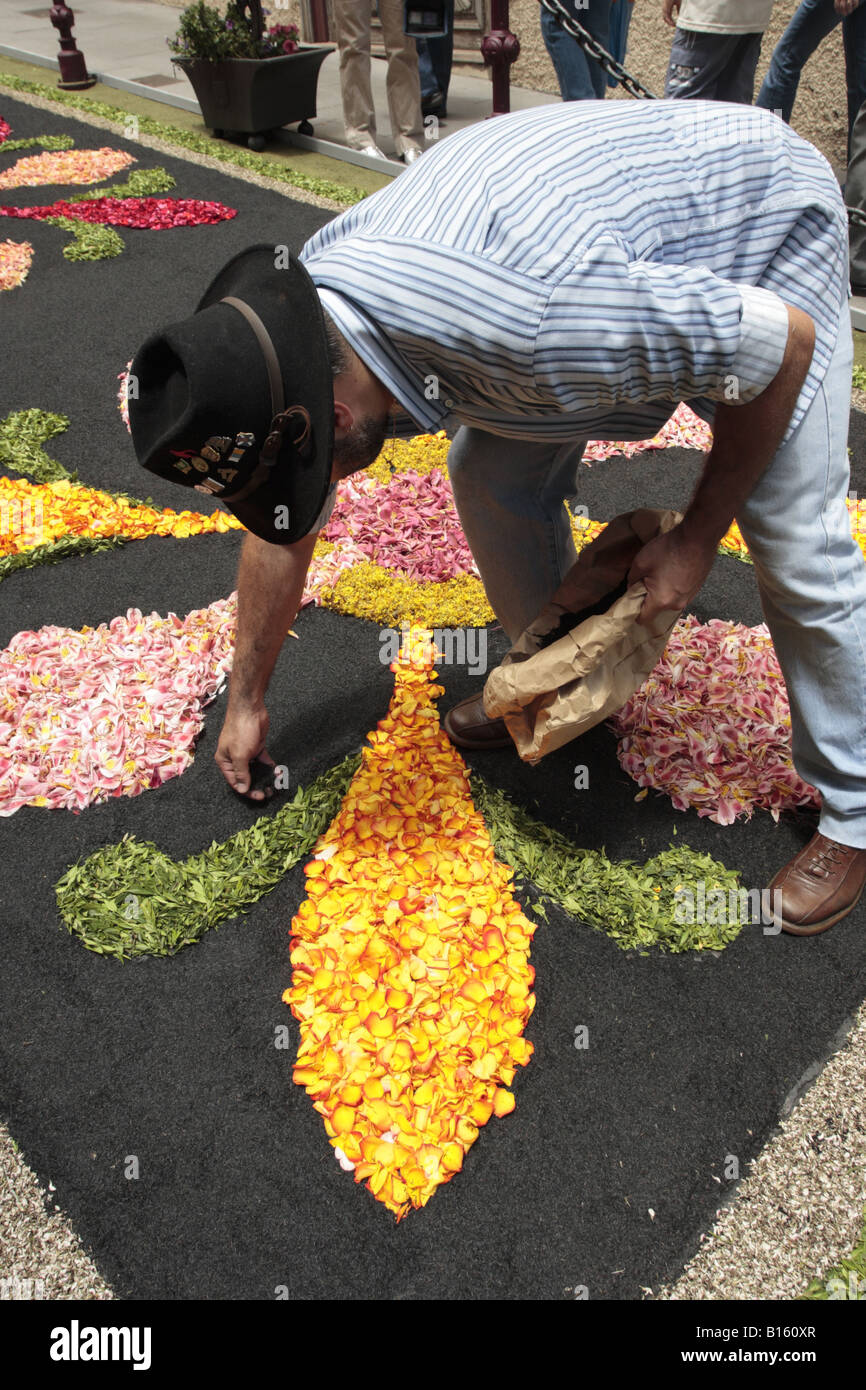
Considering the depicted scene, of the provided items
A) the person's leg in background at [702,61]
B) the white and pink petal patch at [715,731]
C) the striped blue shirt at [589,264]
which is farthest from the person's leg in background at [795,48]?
the striped blue shirt at [589,264]

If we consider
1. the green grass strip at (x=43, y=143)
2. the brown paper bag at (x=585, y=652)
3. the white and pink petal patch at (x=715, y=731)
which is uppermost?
the green grass strip at (x=43, y=143)

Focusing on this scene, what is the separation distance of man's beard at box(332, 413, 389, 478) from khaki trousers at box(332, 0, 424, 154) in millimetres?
6106

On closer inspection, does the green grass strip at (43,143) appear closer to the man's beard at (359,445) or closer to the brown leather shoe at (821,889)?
the man's beard at (359,445)

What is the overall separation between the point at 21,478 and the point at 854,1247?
389cm

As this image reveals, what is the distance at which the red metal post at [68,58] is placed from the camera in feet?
29.6

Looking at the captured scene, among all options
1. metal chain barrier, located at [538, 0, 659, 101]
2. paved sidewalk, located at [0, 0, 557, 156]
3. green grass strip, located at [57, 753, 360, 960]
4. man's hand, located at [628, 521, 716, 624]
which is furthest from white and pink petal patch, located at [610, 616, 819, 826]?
paved sidewalk, located at [0, 0, 557, 156]

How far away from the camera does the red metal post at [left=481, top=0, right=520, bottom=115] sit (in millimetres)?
5676

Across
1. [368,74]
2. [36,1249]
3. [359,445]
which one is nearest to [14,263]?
[368,74]

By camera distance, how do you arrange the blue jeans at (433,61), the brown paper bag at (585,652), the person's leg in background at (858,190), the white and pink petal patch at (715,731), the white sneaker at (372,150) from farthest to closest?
the blue jeans at (433,61) → the white sneaker at (372,150) → the person's leg in background at (858,190) → the white and pink petal patch at (715,731) → the brown paper bag at (585,652)

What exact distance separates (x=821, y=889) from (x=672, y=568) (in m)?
0.90

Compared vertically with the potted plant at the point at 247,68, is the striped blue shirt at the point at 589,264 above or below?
below

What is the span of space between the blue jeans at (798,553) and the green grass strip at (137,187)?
18.3 ft

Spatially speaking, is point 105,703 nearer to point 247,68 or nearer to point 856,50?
point 856,50

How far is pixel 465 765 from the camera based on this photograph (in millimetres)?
2822
